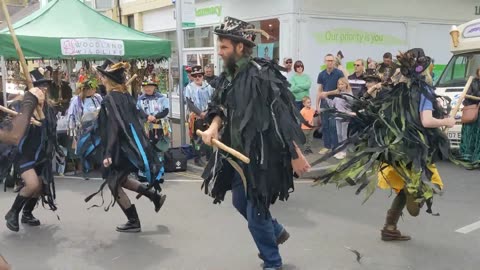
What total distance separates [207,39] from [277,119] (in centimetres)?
1210

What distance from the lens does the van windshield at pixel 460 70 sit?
376 inches

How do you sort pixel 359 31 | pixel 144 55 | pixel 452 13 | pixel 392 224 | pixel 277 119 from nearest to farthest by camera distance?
pixel 277 119, pixel 392 224, pixel 144 55, pixel 359 31, pixel 452 13

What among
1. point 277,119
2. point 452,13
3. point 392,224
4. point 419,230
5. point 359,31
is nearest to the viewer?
point 277,119

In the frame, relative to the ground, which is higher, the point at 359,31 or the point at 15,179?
the point at 359,31

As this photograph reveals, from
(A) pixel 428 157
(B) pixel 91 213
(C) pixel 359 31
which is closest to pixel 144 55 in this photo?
(B) pixel 91 213

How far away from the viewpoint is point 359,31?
12852 millimetres

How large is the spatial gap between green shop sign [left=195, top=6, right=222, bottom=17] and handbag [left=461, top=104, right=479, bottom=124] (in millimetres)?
7701

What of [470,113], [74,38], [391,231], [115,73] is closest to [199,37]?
[74,38]

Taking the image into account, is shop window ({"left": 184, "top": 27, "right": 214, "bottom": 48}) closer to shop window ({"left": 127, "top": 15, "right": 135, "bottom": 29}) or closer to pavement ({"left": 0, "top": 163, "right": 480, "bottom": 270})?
shop window ({"left": 127, "top": 15, "right": 135, "bottom": 29})

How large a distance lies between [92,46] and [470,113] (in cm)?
663

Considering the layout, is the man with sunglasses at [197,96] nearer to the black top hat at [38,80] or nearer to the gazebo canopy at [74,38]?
the gazebo canopy at [74,38]

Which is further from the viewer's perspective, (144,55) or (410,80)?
(144,55)

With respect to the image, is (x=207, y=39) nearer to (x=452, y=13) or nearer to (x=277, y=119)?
(x=452, y=13)

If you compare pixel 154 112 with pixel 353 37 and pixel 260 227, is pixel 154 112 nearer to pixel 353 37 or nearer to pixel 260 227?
pixel 260 227
